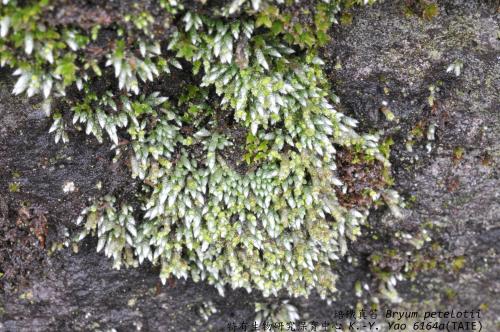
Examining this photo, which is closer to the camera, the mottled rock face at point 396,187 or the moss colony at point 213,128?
the moss colony at point 213,128

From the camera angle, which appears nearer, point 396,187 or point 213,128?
point 213,128

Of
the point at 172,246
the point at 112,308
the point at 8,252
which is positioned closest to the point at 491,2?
the point at 172,246

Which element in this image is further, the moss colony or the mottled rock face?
the mottled rock face

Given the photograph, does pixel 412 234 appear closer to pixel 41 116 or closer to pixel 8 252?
pixel 41 116
